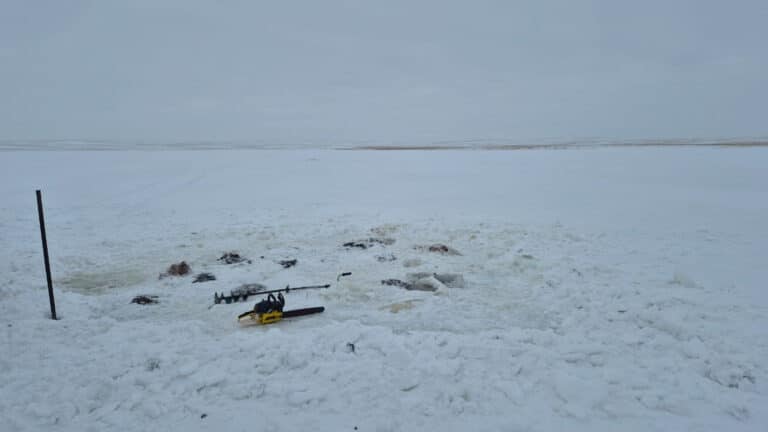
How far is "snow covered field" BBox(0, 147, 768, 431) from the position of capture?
340 centimetres

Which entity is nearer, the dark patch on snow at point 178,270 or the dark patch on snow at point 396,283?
the dark patch on snow at point 396,283

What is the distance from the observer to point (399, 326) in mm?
4863

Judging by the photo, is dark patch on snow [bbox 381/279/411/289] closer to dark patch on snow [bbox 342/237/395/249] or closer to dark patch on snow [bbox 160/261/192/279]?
dark patch on snow [bbox 342/237/395/249]

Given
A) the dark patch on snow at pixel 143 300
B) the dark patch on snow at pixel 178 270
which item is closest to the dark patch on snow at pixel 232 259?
the dark patch on snow at pixel 178 270

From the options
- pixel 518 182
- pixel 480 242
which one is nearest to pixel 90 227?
pixel 480 242

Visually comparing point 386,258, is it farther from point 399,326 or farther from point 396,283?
point 399,326

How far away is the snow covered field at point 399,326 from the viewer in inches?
134

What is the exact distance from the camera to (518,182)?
1820 centimetres

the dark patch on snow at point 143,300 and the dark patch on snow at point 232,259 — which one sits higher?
the dark patch on snow at point 232,259

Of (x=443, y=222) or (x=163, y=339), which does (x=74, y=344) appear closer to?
(x=163, y=339)

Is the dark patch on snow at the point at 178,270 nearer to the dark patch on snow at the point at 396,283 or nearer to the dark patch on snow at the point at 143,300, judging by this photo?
the dark patch on snow at the point at 143,300

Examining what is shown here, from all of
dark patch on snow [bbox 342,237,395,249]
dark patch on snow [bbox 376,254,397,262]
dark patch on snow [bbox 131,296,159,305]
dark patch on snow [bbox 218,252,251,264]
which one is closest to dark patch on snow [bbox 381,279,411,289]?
dark patch on snow [bbox 376,254,397,262]

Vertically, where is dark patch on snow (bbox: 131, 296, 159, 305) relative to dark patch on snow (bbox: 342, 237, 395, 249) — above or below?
below

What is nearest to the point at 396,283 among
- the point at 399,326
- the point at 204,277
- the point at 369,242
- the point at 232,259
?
the point at 399,326
